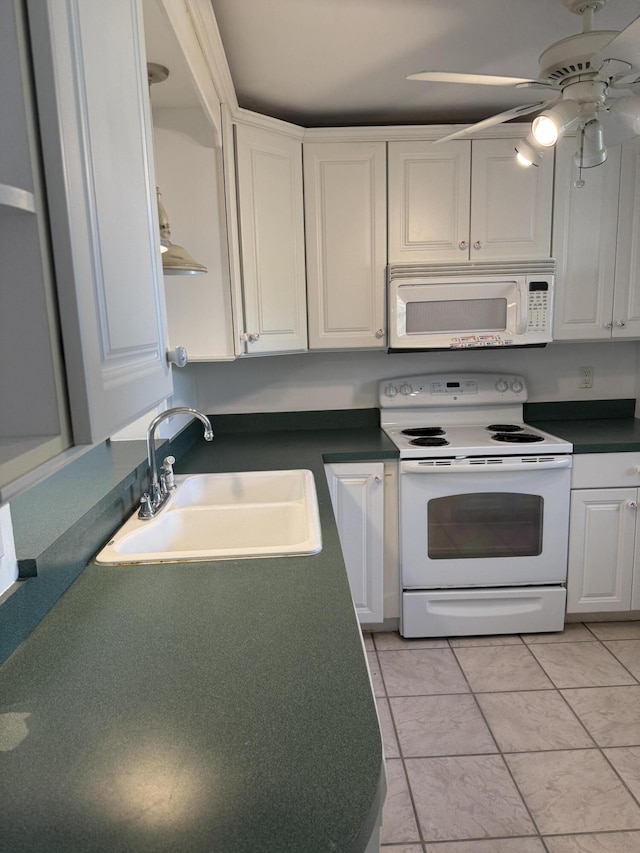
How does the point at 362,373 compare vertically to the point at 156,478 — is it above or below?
above

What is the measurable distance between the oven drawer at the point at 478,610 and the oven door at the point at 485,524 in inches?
1.8

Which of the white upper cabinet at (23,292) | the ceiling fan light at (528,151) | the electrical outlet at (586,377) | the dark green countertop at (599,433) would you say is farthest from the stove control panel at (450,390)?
the white upper cabinet at (23,292)

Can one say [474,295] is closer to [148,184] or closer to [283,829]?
[148,184]

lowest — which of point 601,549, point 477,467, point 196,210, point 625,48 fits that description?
point 601,549

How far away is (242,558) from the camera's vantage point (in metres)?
1.42

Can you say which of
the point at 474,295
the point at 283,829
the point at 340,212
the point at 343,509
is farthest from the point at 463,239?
the point at 283,829

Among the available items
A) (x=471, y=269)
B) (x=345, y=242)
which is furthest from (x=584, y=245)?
(x=345, y=242)

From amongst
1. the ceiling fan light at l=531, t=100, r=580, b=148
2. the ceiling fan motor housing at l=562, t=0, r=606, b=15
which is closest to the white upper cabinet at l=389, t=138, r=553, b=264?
the ceiling fan motor housing at l=562, t=0, r=606, b=15

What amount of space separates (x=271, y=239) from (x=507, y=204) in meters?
1.14

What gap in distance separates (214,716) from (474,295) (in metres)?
2.33

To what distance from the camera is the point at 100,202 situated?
74 centimetres

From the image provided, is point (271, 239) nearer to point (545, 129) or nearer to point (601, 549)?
point (545, 129)

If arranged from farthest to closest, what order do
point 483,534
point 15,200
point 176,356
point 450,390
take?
1. point 450,390
2. point 483,534
3. point 176,356
4. point 15,200

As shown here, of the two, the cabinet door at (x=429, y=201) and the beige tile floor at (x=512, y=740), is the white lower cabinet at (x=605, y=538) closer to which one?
the beige tile floor at (x=512, y=740)
